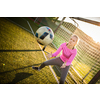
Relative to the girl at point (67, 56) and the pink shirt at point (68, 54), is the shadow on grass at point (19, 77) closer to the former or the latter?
the girl at point (67, 56)

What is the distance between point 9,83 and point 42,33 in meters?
2.16

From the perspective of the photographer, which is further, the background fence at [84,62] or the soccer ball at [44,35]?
the background fence at [84,62]

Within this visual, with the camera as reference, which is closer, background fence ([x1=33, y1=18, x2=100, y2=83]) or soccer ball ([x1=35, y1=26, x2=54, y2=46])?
soccer ball ([x1=35, y1=26, x2=54, y2=46])

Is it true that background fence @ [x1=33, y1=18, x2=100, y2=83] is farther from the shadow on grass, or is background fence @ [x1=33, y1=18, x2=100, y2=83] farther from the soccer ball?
the shadow on grass

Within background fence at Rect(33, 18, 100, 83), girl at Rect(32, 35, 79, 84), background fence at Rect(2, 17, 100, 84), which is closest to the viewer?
girl at Rect(32, 35, 79, 84)

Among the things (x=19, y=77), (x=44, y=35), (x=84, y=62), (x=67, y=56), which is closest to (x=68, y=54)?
(x=67, y=56)

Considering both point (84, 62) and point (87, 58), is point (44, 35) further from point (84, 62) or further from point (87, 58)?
point (84, 62)

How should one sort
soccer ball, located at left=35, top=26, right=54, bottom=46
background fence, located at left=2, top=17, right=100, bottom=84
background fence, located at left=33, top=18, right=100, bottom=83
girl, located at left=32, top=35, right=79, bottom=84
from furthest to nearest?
background fence, located at left=33, top=18, right=100, bottom=83, background fence, located at left=2, top=17, right=100, bottom=84, soccer ball, located at left=35, top=26, right=54, bottom=46, girl, located at left=32, top=35, right=79, bottom=84

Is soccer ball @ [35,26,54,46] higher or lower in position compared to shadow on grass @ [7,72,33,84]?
higher

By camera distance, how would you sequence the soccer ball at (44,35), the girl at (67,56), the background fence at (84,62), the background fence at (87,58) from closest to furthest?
the girl at (67,56), the soccer ball at (44,35), the background fence at (84,62), the background fence at (87,58)

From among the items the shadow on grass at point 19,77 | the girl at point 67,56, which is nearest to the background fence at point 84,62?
the girl at point 67,56

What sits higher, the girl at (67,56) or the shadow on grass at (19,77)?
the girl at (67,56)

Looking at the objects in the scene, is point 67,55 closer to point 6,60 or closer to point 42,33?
point 42,33

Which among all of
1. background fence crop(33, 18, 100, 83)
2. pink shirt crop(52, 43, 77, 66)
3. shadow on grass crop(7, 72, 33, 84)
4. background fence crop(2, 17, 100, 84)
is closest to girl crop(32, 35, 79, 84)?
pink shirt crop(52, 43, 77, 66)
